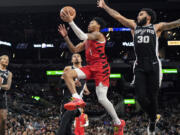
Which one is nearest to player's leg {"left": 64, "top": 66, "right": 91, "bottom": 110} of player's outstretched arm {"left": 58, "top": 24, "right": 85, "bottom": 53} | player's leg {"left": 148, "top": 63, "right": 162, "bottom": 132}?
player's outstretched arm {"left": 58, "top": 24, "right": 85, "bottom": 53}

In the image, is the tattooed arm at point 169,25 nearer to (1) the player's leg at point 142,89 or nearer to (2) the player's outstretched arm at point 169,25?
(2) the player's outstretched arm at point 169,25

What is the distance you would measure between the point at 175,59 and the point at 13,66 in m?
20.7

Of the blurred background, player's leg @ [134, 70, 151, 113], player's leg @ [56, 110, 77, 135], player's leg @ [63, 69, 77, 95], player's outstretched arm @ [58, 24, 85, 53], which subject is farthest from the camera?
the blurred background

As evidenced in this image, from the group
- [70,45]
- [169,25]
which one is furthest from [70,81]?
[169,25]

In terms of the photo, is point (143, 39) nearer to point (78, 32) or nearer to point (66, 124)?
point (78, 32)

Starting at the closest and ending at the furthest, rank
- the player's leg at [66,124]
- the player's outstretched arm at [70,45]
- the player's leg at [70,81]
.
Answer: the player's leg at [70,81] → the player's leg at [66,124] → the player's outstretched arm at [70,45]

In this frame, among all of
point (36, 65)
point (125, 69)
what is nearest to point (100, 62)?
point (125, 69)

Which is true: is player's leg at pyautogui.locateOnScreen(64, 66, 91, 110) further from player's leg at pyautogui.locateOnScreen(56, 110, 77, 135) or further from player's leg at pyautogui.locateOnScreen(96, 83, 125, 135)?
player's leg at pyautogui.locateOnScreen(56, 110, 77, 135)

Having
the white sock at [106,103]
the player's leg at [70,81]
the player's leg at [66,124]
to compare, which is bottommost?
the player's leg at [66,124]

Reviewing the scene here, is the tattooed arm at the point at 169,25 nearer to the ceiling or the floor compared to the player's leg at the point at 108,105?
nearer to the ceiling


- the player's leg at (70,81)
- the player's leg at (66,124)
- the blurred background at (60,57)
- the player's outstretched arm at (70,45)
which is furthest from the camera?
the blurred background at (60,57)

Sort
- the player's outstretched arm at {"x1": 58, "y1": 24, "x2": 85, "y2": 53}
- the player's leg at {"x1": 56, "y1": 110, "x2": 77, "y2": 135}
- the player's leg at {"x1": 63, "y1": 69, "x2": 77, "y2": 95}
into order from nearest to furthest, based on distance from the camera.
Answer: the player's leg at {"x1": 63, "y1": 69, "x2": 77, "y2": 95} < the player's leg at {"x1": 56, "y1": 110, "x2": 77, "y2": 135} < the player's outstretched arm at {"x1": 58, "y1": 24, "x2": 85, "y2": 53}

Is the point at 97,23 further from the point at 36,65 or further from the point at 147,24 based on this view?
the point at 36,65

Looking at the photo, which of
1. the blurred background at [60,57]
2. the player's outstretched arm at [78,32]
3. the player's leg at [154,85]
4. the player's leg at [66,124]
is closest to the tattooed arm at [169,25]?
the player's leg at [154,85]
